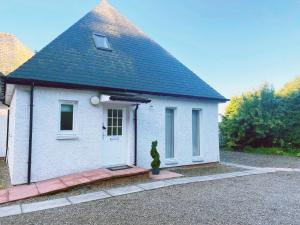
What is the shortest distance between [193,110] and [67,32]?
7118 millimetres

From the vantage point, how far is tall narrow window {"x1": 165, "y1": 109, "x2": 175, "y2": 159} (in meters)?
10.5

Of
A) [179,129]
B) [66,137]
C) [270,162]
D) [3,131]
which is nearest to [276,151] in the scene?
[270,162]

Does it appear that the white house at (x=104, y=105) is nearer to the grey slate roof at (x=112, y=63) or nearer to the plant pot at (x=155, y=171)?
the grey slate roof at (x=112, y=63)

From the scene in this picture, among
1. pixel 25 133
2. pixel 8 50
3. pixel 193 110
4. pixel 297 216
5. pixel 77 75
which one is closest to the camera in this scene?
pixel 297 216

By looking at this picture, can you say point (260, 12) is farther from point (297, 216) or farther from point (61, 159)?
point (61, 159)

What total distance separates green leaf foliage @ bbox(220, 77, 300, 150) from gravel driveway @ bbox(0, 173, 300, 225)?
1106 centimetres

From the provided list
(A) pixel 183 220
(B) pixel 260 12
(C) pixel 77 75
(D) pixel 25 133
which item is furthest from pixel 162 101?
(B) pixel 260 12

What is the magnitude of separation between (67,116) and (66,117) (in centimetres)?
5

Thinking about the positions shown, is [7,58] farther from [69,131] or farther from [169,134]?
[169,134]

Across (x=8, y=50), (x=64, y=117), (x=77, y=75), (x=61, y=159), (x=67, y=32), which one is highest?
(x=8, y=50)

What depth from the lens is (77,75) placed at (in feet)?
27.2

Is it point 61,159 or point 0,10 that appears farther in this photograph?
point 0,10

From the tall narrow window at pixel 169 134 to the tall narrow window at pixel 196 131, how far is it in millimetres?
1427

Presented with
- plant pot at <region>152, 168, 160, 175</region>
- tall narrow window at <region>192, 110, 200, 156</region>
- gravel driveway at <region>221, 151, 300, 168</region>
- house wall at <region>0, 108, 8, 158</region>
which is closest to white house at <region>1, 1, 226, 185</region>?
tall narrow window at <region>192, 110, 200, 156</region>
